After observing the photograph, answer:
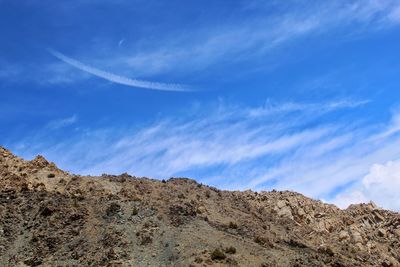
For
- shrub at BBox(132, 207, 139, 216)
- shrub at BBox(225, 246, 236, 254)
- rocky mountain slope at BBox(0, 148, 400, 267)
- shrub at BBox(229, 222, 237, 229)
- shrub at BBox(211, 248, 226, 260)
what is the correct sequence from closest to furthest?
shrub at BBox(211, 248, 226, 260), shrub at BBox(225, 246, 236, 254), rocky mountain slope at BBox(0, 148, 400, 267), shrub at BBox(132, 207, 139, 216), shrub at BBox(229, 222, 237, 229)

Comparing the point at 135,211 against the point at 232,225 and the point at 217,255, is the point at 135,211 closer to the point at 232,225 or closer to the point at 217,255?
the point at 232,225

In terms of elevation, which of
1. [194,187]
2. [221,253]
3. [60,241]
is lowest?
[221,253]

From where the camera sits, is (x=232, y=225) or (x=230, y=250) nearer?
(x=230, y=250)

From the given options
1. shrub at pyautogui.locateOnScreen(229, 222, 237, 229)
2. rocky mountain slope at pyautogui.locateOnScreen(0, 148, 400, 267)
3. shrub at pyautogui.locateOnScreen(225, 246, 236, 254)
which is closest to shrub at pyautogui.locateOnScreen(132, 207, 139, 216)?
rocky mountain slope at pyautogui.locateOnScreen(0, 148, 400, 267)

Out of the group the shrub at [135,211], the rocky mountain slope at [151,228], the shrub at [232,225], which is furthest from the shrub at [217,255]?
the shrub at [135,211]

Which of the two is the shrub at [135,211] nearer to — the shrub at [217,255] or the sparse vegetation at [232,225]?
the sparse vegetation at [232,225]

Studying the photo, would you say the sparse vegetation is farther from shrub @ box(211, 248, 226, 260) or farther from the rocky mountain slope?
shrub @ box(211, 248, 226, 260)

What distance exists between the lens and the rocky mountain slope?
52656mm

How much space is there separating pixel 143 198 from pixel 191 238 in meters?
11.0

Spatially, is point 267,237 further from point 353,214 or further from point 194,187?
point 353,214

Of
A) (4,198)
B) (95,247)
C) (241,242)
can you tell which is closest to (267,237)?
(241,242)

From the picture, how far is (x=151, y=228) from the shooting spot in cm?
5697

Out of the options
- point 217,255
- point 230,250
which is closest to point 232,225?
point 230,250

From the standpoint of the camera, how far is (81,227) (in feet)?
188
